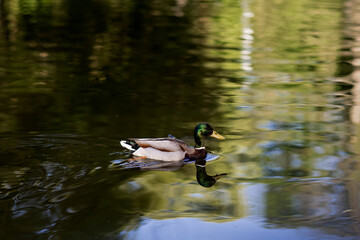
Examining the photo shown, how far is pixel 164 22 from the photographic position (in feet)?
83.4

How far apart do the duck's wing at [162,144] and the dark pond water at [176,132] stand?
238 mm

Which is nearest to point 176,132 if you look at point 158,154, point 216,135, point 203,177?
point 216,135

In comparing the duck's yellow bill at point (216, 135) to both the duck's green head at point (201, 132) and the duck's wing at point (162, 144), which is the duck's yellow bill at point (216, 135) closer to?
the duck's green head at point (201, 132)

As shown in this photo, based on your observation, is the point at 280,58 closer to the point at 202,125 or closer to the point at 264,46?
the point at 264,46

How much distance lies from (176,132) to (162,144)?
1.49m

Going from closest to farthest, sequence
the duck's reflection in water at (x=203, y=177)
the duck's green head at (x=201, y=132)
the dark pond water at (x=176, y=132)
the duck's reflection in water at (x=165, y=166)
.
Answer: the dark pond water at (x=176, y=132)
the duck's reflection in water at (x=203, y=177)
the duck's reflection in water at (x=165, y=166)
the duck's green head at (x=201, y=132)

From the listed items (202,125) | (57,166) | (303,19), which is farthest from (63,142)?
(303,19)

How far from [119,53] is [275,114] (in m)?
7.22

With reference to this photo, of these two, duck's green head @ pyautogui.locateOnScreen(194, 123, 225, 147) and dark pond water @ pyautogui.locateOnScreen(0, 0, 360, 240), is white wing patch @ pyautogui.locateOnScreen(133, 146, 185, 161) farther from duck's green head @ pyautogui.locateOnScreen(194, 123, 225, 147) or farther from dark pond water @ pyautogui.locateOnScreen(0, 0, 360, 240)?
duck's green head @ pyautogui.locateOnScreen(194, 123, 225, 147)

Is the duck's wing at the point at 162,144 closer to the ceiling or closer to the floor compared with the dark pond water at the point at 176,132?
closer to the ceiling

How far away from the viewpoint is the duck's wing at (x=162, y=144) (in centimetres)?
847

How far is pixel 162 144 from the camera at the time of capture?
857cm

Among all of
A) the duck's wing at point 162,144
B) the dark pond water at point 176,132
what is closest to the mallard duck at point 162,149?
the duck's wing at point 162,144

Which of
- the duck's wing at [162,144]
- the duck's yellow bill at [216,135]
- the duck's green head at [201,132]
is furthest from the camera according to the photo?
the duck's yellow bill at [216,135]
